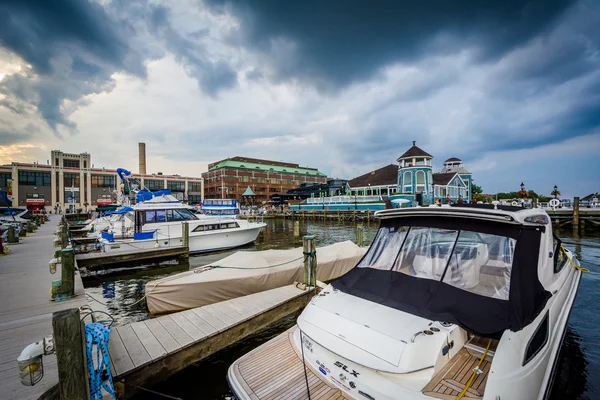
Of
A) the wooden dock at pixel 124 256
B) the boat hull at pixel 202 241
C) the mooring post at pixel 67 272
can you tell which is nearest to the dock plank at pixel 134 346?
the mooring post at pixel 67 272

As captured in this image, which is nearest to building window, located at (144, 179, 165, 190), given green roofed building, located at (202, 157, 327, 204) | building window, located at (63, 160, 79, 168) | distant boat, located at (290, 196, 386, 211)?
green roofed building, located at (202, 157, 327, 204)

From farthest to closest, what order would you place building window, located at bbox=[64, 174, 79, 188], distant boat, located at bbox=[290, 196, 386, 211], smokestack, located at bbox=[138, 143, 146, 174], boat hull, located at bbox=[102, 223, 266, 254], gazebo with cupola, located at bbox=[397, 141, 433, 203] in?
smokestack, located at bbox=[138, 143, 146, 174]
building window, located at bbox=[64, 174, 79, 188]
distant boat, located at bbox=[290, 196, 386, 211]
gazebo with cupola, located at bbox=[397, 141, 433, 203]
boat hull, located at bbox=[102, 223, 266, 254]

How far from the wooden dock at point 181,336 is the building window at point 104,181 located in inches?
3288

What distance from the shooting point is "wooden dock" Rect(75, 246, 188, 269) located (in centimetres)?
1211

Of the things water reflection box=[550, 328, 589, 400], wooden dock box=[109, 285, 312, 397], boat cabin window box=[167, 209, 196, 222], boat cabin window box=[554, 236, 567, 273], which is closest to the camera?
wooden dock box=[109, 285, 312, 397]

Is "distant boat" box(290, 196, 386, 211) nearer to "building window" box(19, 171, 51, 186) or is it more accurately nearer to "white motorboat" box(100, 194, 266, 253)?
"white motorboat" box(100, 194, 266, 253)

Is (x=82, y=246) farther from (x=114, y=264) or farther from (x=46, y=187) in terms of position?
(x=46, y=187)

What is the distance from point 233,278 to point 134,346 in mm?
3018

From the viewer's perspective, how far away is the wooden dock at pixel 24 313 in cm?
366

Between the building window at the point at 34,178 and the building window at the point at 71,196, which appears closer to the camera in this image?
the building window at the point at 34,178

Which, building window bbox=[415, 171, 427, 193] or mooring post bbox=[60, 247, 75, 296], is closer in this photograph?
mooring post bbox=[60, 247, 75, 296]

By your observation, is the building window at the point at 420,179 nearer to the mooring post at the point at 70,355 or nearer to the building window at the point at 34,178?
the mooring post at the point at 70,355

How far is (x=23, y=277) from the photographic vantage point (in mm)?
9062

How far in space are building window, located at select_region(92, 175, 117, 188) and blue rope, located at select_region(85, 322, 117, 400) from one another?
85068 mm
